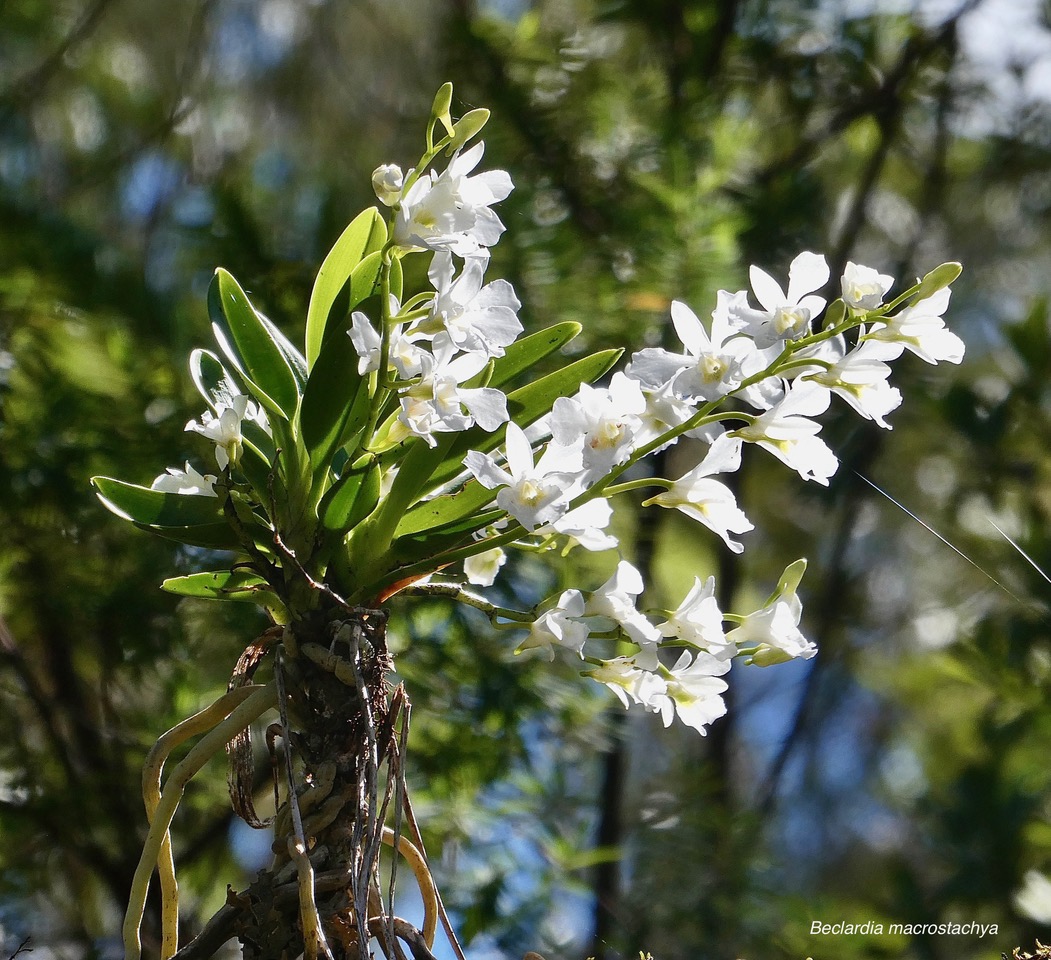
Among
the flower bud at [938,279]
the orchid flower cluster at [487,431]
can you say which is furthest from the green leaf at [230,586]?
the flower bud at [938,279]

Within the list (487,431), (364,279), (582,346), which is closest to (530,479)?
(487,431)

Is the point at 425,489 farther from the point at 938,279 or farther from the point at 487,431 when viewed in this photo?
the point at 938,279

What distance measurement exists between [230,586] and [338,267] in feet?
0.59

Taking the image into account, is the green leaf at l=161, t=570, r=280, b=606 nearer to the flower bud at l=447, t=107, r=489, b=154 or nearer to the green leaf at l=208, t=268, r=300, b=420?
the green leaf at l=208, t=268, r=300, b=420

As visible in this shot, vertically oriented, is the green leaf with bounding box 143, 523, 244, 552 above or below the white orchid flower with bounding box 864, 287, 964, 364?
below

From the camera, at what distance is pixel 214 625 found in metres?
1.44

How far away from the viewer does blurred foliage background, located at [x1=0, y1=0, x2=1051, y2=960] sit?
1.42m

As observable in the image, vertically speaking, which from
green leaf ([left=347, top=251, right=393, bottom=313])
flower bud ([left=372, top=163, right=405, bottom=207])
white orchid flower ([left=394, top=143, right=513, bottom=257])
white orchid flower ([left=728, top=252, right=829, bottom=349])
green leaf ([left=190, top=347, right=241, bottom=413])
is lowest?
green leaf ([left=190, top=347, right=241, bottom=413])

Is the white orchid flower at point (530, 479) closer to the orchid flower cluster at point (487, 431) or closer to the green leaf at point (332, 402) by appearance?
the orchid flower cluster at point (487, 431)

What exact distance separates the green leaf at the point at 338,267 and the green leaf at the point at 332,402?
0.05 metres

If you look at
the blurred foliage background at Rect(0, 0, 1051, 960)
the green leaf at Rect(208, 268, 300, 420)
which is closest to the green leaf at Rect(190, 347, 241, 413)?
the green leaf at Rect(208, 268, 300, 420)

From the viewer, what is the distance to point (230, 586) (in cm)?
54

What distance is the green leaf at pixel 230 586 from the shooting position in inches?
20.9

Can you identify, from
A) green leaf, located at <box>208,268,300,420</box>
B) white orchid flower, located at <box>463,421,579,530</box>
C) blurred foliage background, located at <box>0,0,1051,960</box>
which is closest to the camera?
white orchid flower, located at <box>463,421,579,530</box>
